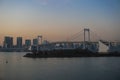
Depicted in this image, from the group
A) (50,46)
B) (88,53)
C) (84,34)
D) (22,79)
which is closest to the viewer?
(22,79)

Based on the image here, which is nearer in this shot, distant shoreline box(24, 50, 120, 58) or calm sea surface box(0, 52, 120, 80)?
calm sea surface box(0, 52, 120, 80)

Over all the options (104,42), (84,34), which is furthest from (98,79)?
(104,42)

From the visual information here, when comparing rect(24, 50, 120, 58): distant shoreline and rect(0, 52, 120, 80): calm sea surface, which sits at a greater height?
rect(24, 50, 120, 58): distant shoreline

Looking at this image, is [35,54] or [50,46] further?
[50,46]

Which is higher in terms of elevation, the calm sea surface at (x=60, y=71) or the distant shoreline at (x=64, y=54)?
the distant shoreline at (x=64, y=54)

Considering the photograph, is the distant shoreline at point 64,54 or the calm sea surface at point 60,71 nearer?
the calm sea surface at point 60,71

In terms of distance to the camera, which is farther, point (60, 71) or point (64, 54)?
point (64, 54)

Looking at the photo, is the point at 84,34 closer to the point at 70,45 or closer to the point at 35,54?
the point at 70,45

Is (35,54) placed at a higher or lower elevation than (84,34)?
lower

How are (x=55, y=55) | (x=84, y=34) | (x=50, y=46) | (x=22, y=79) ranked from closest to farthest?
(x=22, y=79)
(x=55, y=55)
(x=84, y=34)
(x=50, y=46)

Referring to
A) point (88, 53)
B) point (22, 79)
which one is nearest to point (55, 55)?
point (88, 53)

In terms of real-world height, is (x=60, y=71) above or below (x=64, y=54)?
below
